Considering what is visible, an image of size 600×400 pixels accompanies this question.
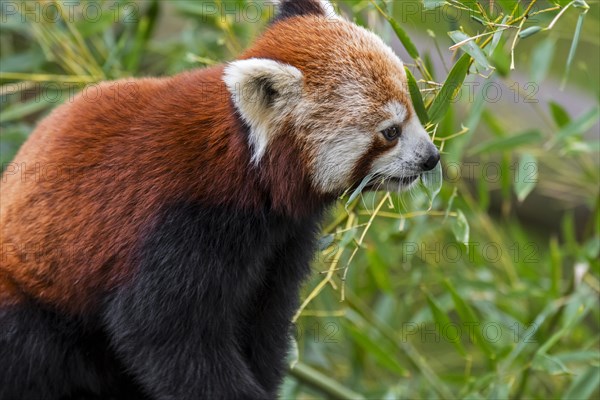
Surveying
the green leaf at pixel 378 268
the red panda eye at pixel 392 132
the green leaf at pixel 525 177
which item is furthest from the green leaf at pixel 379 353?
the red panda eye at pixel 392 132

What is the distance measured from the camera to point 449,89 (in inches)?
98.8

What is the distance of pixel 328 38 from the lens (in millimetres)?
2518

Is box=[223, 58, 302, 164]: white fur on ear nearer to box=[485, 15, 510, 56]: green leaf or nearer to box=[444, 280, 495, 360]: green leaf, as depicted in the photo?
box=[485, 15, 510, 56]: green leaf

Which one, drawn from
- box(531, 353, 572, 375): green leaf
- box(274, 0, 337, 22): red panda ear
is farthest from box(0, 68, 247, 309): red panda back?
box(531, 353, 572, 375): green leaf

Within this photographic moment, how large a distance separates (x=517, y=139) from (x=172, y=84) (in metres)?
1.52

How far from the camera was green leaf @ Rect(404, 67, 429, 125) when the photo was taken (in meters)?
2.45

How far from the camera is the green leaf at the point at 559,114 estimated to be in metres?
3.61

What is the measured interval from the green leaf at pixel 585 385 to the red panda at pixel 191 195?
118 cm

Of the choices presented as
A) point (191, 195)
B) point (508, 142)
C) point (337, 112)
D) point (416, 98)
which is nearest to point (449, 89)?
point (416, 98)

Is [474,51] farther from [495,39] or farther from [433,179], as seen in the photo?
[433,179]

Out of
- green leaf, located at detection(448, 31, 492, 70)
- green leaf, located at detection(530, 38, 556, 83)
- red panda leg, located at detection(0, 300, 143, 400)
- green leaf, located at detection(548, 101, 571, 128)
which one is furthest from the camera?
green leaf, located at detection(530, 38, 556, 83)

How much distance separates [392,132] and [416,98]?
0.12m

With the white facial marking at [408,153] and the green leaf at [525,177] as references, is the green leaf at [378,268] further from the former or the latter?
the white facial marking at [408,153]

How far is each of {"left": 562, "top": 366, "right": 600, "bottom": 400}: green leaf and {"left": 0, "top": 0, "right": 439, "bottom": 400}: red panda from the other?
118 centimetres
